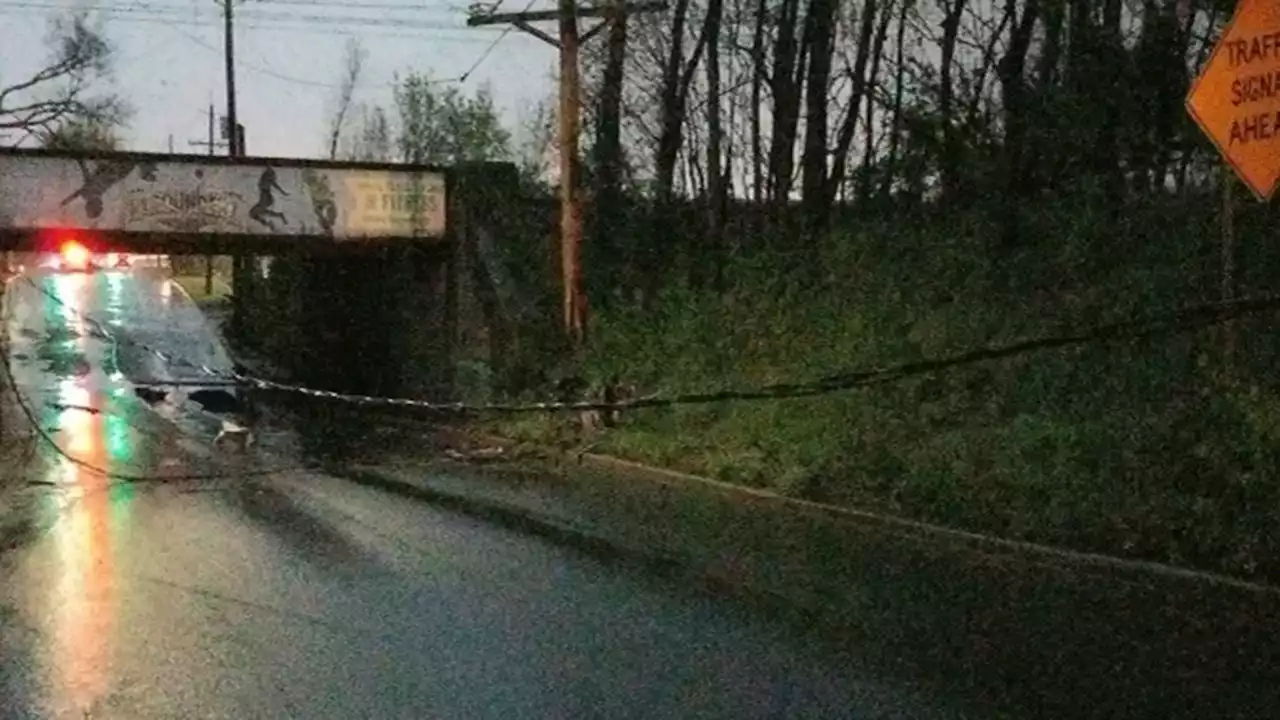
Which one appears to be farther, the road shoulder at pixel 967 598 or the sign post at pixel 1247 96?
the sign post at pixel 1247 96

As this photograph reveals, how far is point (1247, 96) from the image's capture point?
36.4ft

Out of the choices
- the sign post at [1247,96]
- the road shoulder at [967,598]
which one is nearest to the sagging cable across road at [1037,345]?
the sign post at [1247,96]

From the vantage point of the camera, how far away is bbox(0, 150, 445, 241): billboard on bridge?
27.7 metres

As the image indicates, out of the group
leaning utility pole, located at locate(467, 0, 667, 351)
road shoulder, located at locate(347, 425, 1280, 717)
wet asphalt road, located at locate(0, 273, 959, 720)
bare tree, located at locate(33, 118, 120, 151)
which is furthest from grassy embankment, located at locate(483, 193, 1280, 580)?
bare tree, located at locate(33, 118, 120, 151)

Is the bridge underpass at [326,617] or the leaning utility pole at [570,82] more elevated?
the leaning utility pole at [570,82]

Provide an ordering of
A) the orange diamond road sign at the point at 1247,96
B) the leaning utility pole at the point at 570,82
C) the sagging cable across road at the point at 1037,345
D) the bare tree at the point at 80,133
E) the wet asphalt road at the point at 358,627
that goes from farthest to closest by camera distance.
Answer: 1. the bare tree at the point at 80,133
2. the leaning utility pole at the point at 570,82
3. the sagging cable across road at the point at 1037,345
4. the orange diamond road sign at the point at 1247,96
5. the wet asphalt road at the point at 358,627

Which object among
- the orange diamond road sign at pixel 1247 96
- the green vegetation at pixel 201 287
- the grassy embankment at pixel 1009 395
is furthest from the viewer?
the green vegetation at pixel 201 287

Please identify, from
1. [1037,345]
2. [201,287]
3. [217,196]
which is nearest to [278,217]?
[217,196]

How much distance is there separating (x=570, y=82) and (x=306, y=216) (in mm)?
8656

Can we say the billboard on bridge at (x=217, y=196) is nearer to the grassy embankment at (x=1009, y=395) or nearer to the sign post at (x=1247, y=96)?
the grassy embankment at (x=1009, y=395)

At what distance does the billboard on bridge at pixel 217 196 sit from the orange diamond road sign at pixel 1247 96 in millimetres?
20719

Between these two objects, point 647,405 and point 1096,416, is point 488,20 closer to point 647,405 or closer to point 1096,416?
point 647,405

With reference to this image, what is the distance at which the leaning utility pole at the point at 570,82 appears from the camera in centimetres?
2319

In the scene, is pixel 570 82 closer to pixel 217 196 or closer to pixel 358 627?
pixel 217 196
